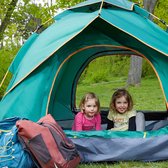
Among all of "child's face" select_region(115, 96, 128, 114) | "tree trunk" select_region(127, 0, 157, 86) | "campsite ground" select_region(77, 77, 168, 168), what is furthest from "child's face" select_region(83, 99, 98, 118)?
"tree trunk" select_region(127, 0, 157, 86)

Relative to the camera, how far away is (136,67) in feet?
42.4

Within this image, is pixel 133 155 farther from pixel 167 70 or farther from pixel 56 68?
pixel 56 68

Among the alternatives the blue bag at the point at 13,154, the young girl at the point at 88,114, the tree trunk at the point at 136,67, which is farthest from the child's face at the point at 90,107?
the tree trunk at the point at 136,67

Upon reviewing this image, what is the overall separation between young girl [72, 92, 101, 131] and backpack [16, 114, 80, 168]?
87cm

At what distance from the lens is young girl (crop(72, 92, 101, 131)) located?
4.25 metres

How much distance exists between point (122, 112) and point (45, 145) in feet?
4.71

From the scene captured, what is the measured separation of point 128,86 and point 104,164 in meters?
9.04

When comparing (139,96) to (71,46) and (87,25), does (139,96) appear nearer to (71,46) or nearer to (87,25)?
(71,46)

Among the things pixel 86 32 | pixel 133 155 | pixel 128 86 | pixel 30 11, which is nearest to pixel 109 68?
pixel 128 86

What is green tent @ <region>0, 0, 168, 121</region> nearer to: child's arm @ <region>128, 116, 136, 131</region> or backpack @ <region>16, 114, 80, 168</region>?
child's arm @ <region>128, 116, 136, 131</region>

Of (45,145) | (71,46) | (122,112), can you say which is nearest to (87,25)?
(71,46)

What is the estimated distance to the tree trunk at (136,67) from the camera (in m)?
12.5

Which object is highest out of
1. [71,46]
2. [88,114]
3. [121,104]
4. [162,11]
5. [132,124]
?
[162,11]

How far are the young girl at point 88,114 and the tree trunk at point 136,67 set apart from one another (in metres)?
8.36
